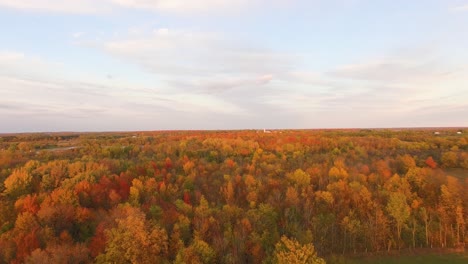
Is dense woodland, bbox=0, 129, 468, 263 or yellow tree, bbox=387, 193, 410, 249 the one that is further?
yellow tree, bbox=387, 193, 410, 249

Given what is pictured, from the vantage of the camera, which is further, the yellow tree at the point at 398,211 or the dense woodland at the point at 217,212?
the yellow tree at the point at 398,211

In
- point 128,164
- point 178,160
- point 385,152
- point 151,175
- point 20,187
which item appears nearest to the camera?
point 20,187

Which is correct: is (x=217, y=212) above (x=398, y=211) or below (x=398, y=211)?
above

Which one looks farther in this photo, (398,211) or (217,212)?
(398,211)

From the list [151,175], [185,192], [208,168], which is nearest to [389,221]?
[185,192]

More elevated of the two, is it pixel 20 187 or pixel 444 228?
pixel 20 187

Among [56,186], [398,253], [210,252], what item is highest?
[56,186]

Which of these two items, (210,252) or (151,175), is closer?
(210,252)

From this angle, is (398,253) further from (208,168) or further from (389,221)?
(208,168)
